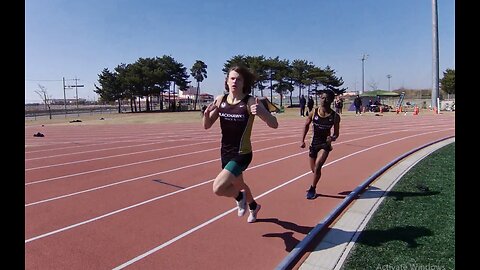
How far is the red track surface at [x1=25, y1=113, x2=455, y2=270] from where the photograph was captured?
12.0 feet

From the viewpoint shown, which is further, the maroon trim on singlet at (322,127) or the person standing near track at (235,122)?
the maroon trim on singlet at (322,127)

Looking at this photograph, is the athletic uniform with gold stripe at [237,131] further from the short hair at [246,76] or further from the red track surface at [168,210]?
the red track surface at [168,210]

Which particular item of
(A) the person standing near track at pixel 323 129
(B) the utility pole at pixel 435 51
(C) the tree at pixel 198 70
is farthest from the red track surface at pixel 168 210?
(C) the tree at pixel 198 70

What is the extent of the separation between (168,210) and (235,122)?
78.8 inches

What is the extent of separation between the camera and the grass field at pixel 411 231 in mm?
3230

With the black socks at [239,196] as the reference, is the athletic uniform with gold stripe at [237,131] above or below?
above

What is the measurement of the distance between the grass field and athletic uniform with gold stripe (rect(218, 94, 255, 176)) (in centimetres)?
145

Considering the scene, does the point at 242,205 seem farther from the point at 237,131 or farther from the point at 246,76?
the point at 246,76

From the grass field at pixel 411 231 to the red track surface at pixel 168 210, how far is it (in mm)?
747
